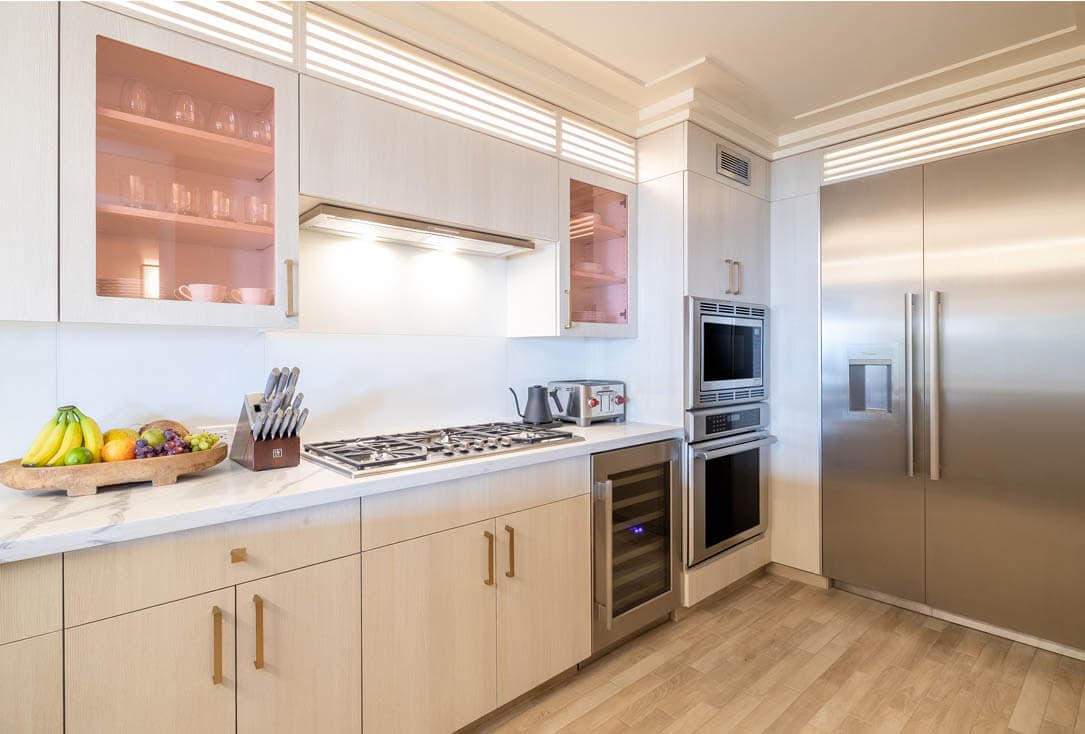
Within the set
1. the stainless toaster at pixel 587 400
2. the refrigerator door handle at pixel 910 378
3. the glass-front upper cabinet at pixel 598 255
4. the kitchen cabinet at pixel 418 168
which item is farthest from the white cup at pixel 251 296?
the refrigerator door handle at pixel 910 378

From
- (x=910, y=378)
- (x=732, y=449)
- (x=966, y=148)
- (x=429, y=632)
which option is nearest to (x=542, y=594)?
(x=429, y=632)

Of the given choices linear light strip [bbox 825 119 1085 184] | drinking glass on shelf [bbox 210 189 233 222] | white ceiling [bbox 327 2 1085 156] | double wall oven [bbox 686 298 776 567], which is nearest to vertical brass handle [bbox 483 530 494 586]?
double wall oven [bbox 686 298 776 567]

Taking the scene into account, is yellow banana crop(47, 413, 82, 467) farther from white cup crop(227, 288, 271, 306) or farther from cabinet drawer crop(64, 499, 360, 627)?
white cup crop(227, 288, 271, 306)

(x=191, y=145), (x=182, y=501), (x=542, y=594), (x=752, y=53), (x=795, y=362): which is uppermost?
(x=752, y=53)

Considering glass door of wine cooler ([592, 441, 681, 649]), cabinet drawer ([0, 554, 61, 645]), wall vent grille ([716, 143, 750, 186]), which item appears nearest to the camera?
cabinet drawer ([0, 554, 61, 645])

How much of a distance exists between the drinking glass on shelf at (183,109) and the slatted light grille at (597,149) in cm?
148

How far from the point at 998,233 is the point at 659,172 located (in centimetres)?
154

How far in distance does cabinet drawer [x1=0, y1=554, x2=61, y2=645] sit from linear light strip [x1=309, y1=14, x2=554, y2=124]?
1666 mm

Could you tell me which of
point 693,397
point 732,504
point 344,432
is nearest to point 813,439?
point 732,504

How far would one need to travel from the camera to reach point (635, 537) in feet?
7.89

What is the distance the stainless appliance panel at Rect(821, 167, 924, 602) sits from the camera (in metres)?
2.64

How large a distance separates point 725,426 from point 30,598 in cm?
266

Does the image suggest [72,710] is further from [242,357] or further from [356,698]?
[242,357]

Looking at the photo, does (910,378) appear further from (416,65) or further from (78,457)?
(78,457)
